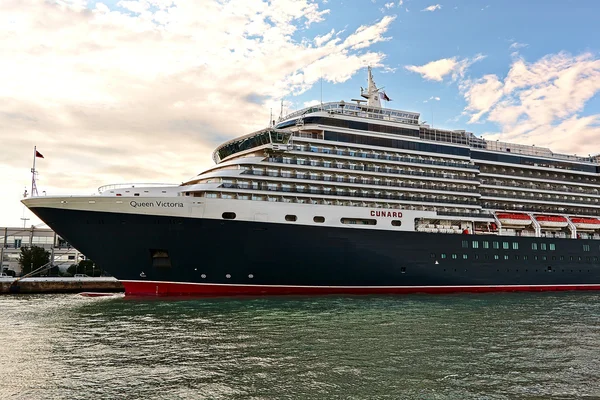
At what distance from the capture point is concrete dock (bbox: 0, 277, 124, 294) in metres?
32.7

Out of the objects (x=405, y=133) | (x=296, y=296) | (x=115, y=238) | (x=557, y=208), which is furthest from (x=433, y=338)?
(x=557, y=208)

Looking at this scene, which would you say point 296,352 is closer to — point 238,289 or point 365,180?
point 238,289

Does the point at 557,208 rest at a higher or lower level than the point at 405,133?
lower

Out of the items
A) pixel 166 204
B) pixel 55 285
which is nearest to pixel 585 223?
pixel 166 204

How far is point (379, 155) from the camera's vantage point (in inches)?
1198

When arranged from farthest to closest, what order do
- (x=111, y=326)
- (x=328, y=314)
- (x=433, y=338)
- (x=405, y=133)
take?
(x=405, y=133) → (x=328, y=314) → (x=111, y=326) → (x=433, y=338)

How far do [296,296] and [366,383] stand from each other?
51.0ft

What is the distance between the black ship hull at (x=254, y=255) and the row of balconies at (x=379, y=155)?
19.5ft

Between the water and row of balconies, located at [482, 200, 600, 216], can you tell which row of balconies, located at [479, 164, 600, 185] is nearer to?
row of balconies, located at [482, 200, 600, 216]

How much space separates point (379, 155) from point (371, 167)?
52.0 inches

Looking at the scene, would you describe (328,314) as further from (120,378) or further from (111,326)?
(120,378)

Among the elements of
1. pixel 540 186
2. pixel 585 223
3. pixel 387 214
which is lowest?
pixel 585 223

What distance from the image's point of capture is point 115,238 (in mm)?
24078

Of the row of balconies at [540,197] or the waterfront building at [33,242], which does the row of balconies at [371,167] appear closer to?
the row of balconies at [540,197]
